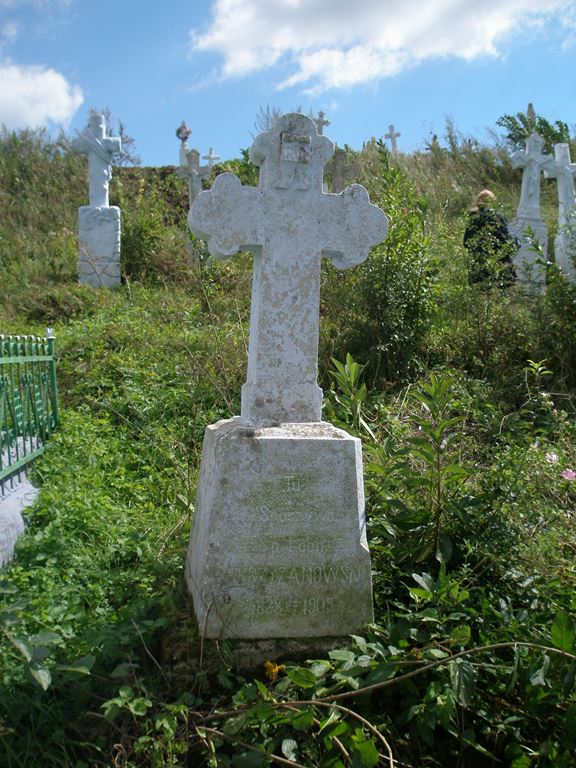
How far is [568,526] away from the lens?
3.22 metres

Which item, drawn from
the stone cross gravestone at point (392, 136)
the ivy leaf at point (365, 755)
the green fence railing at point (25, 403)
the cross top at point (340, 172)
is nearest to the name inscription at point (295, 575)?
the ivy leaf at point (365, 755)

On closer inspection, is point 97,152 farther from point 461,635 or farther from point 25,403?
point 461,635

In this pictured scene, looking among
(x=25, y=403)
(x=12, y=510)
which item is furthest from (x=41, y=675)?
(x=25, y=403)

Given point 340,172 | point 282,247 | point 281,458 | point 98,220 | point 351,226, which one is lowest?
point 281,458

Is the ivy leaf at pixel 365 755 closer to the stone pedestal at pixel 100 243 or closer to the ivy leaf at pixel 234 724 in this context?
the ivy leaf at pixel 234 724

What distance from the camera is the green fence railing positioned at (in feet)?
13.8

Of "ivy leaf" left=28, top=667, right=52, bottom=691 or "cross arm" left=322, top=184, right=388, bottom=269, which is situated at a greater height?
"cross arm" left=322, top=184, right=388, bottom=269

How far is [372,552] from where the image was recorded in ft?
10.2

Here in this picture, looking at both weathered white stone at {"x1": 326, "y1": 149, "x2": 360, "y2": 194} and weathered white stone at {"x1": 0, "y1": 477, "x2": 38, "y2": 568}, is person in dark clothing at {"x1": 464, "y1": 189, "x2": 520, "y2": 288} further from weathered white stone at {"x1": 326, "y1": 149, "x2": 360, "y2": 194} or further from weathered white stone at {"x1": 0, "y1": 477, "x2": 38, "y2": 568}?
weathered white stone at {"x1": 0, "y1": 477, "x2": 38, "y2": 568}

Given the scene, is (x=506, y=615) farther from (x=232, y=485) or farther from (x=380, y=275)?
(x=380, y=275)

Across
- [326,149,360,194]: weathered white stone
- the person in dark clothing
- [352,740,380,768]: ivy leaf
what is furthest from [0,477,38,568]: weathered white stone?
[326,149,360,194]: weathered white stone

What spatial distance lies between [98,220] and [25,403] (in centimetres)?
619

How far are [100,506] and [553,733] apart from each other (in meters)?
2.73

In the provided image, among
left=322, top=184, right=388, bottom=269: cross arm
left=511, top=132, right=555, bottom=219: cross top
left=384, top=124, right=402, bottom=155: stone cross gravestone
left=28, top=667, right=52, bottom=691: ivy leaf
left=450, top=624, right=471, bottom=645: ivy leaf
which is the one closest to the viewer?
left=28, top=667, right=52, bottom=691: ivy leaf
